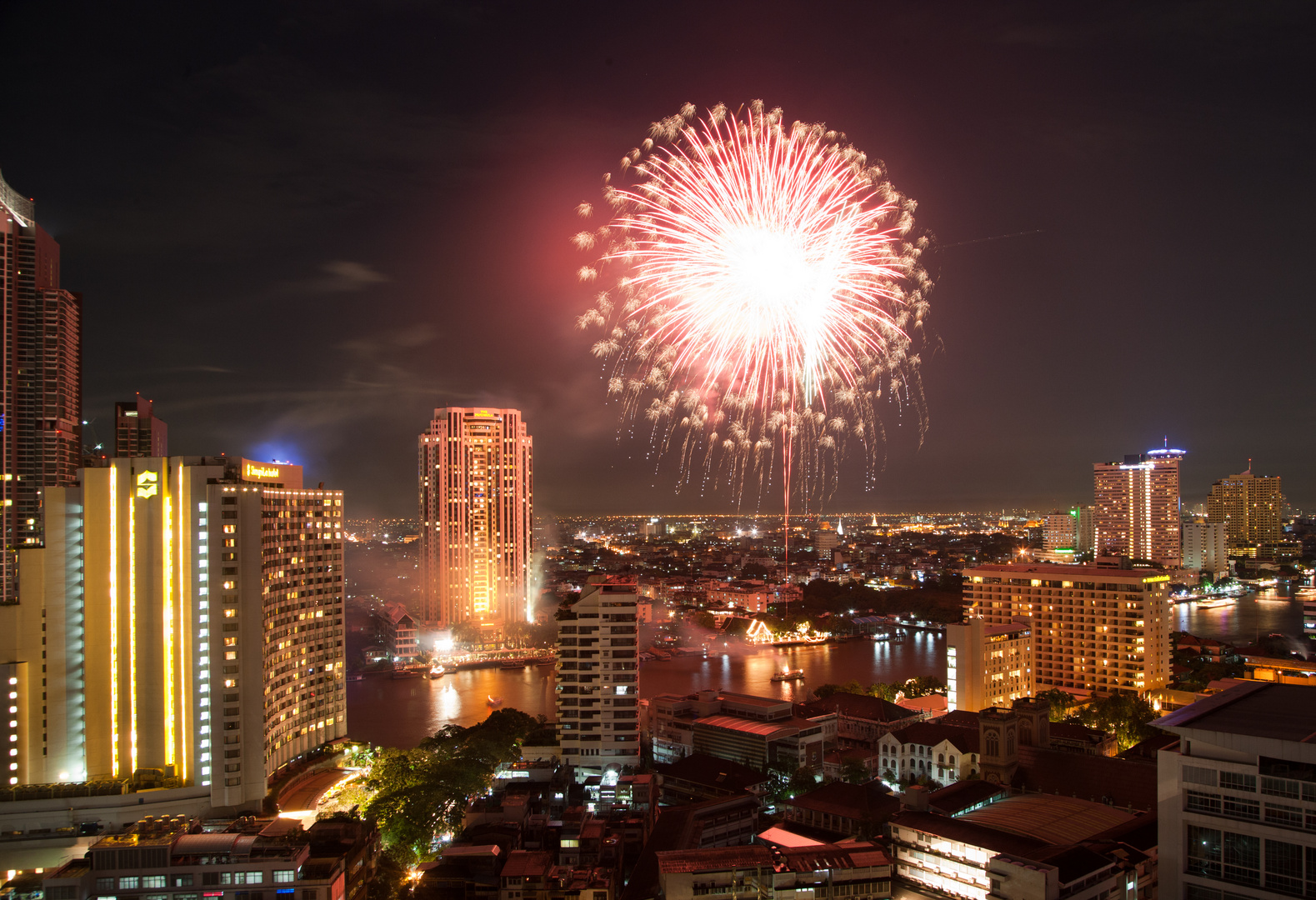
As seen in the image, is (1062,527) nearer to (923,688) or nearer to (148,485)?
(923,688)

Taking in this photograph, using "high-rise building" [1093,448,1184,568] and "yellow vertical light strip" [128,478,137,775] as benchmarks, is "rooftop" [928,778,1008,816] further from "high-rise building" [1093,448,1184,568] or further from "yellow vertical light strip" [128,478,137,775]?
"high-rise building" [1093,448,1184,568]

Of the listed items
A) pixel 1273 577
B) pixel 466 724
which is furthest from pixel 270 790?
pixel 1273 577

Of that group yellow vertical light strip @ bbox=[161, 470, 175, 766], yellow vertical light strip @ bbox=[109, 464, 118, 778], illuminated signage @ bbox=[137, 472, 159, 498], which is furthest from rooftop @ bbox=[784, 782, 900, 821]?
illuminated signage @ bbox=[137, 472, 159, 498]

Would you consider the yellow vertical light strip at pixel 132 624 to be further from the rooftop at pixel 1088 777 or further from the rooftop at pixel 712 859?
the rooftop at pixel 1088 777

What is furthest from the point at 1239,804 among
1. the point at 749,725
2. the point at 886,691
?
the point at 886,691

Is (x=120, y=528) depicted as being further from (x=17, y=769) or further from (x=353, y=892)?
(x=353, y=892)

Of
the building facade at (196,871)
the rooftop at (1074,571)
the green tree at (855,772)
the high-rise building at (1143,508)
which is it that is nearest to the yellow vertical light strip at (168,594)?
the building facade at (196,871)
